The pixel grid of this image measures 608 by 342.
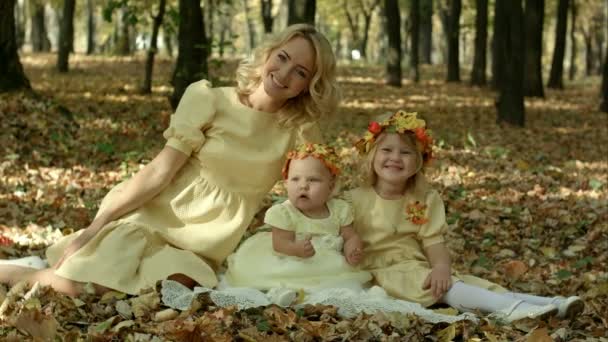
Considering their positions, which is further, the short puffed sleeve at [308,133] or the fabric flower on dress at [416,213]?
the short puffed sleeve at [308,133]

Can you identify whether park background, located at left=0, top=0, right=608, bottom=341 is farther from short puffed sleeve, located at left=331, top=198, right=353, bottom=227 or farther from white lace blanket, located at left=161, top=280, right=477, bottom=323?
short puffed sleeve, located at left=331, top=198, right=353, bottom=227

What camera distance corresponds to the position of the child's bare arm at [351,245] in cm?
457

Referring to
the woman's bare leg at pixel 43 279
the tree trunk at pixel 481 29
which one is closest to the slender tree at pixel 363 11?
the tree trunk at pixel 481 29

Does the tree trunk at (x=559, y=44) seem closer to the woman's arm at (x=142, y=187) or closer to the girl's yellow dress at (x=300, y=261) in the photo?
the girl's yellow dress at (x=300, y=261)

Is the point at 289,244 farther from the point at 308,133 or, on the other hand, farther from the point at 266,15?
the point at 266,15

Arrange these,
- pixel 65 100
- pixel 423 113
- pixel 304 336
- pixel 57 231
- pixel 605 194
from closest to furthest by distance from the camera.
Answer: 1. pixel 304 336
2. pixel 57 231
3. pixel 605 194
4. pixel 65 100
5. pixel 423 113

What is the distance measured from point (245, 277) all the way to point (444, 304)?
1.06 meters

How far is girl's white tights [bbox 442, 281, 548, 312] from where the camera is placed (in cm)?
445

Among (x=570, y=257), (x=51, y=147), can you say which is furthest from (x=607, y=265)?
(x=51, y=147)

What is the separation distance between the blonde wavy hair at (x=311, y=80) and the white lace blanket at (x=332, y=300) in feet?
3.38

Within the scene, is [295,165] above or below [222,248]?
above

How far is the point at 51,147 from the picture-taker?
31.6ft

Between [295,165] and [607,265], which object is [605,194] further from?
[295,165]

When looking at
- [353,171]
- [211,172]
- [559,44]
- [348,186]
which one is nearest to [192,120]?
[211,172]
